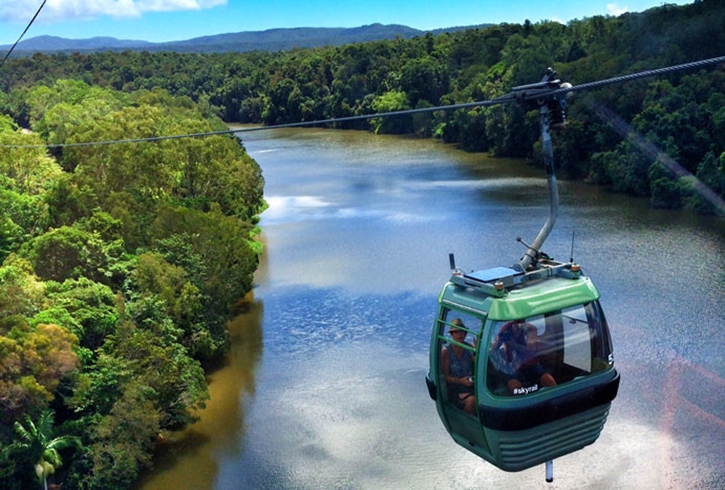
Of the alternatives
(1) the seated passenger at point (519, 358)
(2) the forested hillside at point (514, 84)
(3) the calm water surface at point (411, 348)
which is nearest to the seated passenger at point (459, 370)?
(1) the seated passenger at point (519, 358)

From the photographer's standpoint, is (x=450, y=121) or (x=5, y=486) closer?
(x=5, y=486)

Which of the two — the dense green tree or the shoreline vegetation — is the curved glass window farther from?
the dense green tree

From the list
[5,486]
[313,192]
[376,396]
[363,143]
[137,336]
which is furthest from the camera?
[363,143]

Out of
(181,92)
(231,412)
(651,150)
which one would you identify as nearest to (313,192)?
(651,150)

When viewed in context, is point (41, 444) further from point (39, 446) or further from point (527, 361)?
point (527, 361)

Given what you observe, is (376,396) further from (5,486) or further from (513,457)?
(513,457)

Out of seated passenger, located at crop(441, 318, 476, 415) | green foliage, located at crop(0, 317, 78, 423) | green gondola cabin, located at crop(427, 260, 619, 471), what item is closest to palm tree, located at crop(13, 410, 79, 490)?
green foliage, located at crop(0, 317, 78, 423)

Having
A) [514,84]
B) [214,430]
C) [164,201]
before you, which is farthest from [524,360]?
[514,84]
